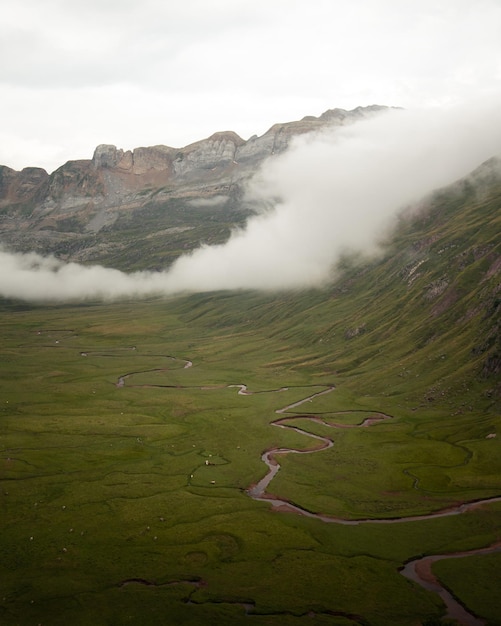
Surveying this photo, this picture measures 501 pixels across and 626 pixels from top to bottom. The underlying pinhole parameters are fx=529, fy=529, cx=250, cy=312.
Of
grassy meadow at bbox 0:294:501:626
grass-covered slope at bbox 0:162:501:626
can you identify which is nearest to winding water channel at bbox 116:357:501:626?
grass-covered slope at bbox 0:162:501:626

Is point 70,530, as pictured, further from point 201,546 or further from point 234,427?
point 234,427

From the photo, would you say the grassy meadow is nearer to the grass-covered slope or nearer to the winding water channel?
the grass-covered slope

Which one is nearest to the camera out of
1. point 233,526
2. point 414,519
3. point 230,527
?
point 230,527

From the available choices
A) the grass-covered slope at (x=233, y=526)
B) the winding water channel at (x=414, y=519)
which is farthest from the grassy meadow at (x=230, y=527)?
the winding water channel at (x=414, y=519)

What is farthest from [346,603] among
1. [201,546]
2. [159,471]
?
[159,471]

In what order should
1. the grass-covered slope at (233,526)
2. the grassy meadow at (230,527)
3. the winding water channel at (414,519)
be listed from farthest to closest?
the winding water channel at (414,519) < the grass-covered slope at (233,526) < the grassy meadow at (230,527)

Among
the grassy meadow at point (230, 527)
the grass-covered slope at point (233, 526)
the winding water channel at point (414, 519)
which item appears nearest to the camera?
the grassy meadow at point (230, 527)

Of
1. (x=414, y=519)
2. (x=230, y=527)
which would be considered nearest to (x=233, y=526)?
(x=230, y=527)

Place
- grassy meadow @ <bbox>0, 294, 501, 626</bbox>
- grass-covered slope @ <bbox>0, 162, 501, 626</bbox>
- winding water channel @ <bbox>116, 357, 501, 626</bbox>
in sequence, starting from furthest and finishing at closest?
winding water channel @ <bbox>116, 357, 501, 626</bbox>, grass-covered slope @ <bbox>0, 162, 501, 626</bbox>, grassy meadow @ <bbox>0, 294, 501, 626</bbox>

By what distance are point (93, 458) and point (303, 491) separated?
64.6 metres

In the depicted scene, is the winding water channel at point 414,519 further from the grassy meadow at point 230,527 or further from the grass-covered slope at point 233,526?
the grassy meadow at point 230,527

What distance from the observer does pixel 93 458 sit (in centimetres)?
15725

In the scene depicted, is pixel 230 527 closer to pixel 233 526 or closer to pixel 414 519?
pixel 233 526

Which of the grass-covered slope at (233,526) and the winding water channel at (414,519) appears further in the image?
the winding water channel at (414,519)
